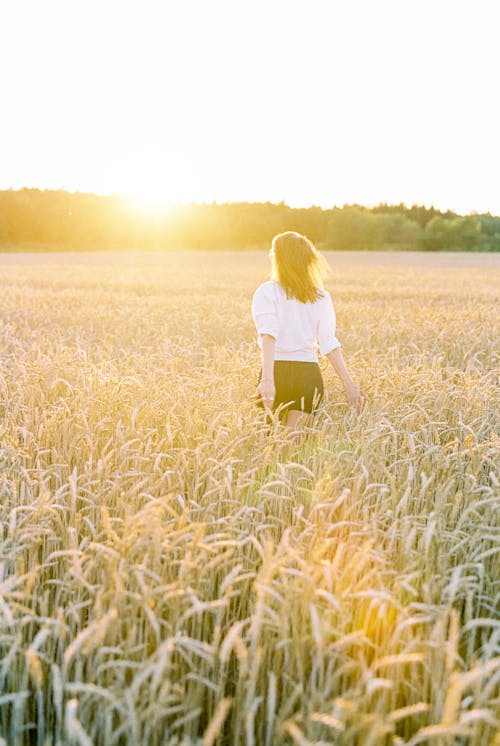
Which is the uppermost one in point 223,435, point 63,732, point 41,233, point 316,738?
point 41,233

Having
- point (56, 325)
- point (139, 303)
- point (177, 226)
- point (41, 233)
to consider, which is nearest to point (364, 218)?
point (177, 226)

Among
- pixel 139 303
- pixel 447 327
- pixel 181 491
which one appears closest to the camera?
pixel 181 491

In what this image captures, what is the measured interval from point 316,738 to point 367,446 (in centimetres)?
190

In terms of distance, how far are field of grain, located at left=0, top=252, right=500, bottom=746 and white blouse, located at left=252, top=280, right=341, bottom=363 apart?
512 mm

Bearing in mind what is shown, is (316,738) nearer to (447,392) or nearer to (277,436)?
(277,436)

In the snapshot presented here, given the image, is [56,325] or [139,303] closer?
[56,325]

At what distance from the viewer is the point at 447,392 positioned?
5.12 metres

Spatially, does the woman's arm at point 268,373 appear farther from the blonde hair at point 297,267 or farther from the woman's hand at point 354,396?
the woman's hand at point 354,396

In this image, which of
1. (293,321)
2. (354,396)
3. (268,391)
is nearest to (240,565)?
(268,391)

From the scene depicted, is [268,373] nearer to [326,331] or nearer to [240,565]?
[326,331]

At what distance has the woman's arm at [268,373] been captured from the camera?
15.5 ft

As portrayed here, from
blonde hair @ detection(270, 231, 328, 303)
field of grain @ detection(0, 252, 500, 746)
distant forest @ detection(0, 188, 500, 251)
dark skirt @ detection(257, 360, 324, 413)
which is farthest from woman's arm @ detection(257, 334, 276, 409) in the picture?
distant forest @ detection(0, 188, 500, 251)

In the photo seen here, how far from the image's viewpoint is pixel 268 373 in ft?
15.6

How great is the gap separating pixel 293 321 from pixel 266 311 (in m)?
0.22
